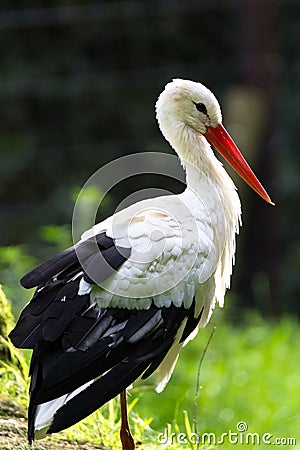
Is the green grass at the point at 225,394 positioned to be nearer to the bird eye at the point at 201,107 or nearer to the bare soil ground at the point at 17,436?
the bare soil ground at the point at 17,436

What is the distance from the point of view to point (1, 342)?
3.53 metres

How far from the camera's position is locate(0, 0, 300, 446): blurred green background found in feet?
20.9

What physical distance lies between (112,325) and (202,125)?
102cm

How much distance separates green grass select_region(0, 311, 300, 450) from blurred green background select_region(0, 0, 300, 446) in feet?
0.24

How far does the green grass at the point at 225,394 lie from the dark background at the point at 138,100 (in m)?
1.08

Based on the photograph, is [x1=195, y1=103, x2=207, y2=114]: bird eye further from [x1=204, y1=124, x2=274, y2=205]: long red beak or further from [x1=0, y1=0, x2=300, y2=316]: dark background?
[x1=0, y1=0, x2=300, y2=316]: dark background

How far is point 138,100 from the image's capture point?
9156 mm

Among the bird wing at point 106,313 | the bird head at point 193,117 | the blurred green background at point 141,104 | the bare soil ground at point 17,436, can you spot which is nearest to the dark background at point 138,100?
the blurred green background at point 141,104

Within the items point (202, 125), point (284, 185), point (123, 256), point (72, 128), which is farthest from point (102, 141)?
point (123, 256)

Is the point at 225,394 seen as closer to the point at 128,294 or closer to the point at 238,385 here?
the point at 238,385

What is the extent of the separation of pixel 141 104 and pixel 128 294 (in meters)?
6.29

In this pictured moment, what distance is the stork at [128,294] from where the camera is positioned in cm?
278

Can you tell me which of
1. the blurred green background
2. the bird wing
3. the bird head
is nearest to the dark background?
the blurred green background

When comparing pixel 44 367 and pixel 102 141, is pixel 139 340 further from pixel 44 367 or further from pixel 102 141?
pixel 102 141
